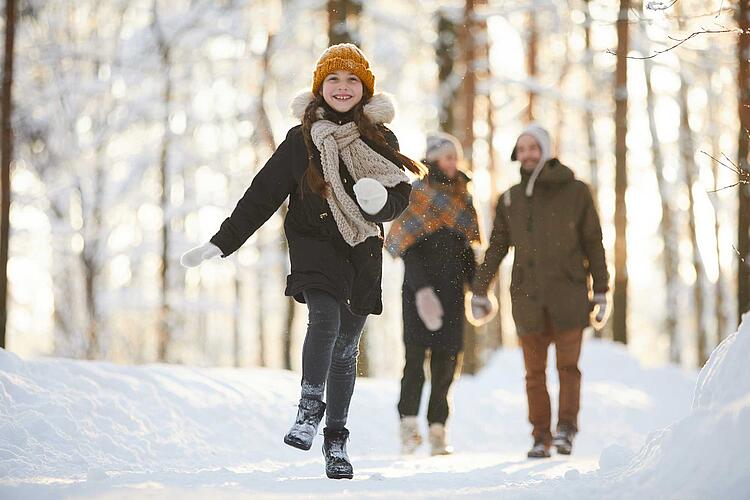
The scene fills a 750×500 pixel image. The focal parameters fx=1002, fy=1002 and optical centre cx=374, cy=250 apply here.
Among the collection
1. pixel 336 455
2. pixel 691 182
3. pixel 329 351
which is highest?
pixel 691 182

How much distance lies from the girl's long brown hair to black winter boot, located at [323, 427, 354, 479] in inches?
43.6

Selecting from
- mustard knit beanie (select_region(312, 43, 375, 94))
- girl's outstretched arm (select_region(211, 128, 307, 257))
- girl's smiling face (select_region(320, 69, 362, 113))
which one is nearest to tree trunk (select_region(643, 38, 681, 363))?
mustard knit beanie (select_region(312, 43, 375, 94))

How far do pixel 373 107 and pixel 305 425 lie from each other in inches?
59.0

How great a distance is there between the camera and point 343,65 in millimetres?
4684

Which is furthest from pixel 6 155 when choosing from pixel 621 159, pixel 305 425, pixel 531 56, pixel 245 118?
pixel 531 56

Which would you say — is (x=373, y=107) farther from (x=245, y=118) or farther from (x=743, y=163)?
(x=245, y=118)

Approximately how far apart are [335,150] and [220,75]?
15981 millimetres

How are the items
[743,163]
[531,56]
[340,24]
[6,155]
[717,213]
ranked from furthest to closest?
[717,213] < [531,56] < [340,24] < [6,155] < [743,163]

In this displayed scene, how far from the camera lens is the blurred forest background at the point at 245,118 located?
1463 cm

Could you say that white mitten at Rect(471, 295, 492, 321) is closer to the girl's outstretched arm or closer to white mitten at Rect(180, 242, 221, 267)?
the girl's outstretched arm

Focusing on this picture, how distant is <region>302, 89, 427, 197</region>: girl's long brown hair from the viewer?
14.7ft

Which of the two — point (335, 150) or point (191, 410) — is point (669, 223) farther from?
point (335, 150)

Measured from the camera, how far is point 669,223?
80.7 ft

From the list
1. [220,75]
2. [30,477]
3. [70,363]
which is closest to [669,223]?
[220,75]
